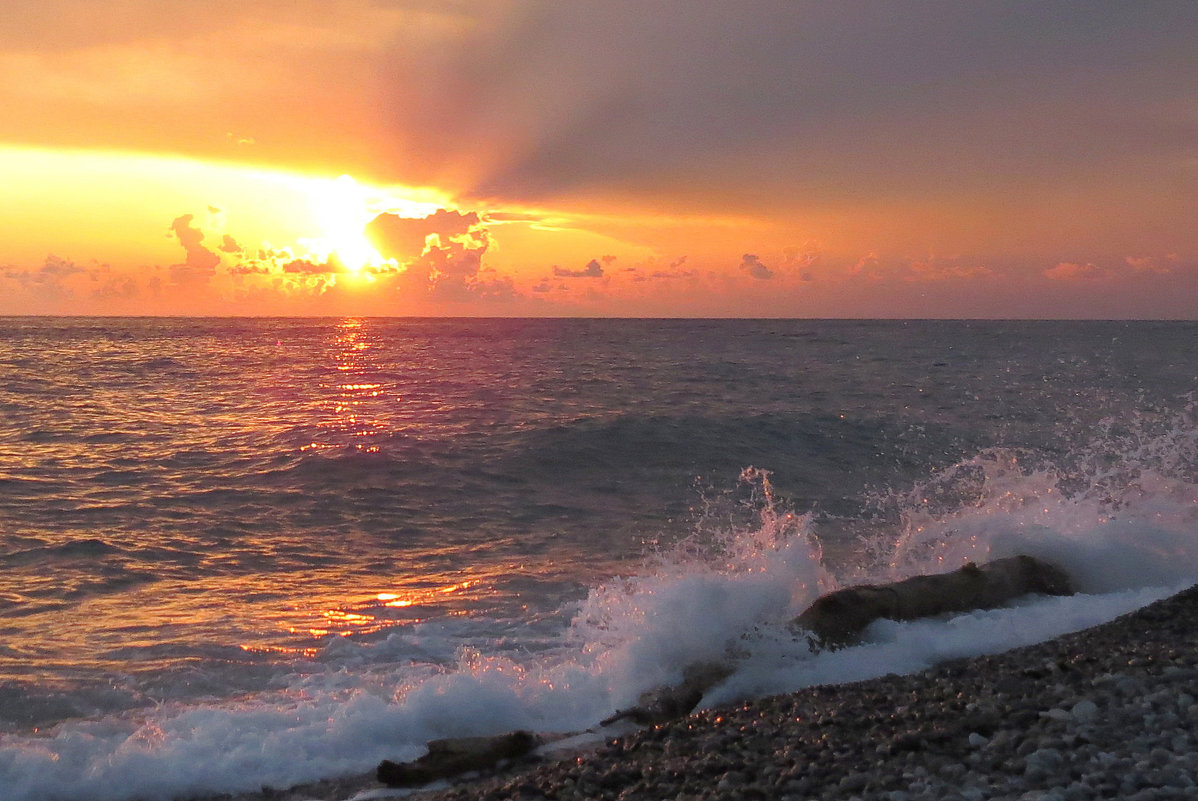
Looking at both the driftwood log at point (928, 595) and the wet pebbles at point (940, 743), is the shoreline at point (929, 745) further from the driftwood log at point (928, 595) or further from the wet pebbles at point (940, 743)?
the driftwood log at point (928, 595)

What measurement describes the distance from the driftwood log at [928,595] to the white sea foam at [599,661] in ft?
0.64

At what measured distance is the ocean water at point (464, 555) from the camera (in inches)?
269

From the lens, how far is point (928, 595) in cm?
830

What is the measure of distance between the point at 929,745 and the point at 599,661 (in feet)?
10.7

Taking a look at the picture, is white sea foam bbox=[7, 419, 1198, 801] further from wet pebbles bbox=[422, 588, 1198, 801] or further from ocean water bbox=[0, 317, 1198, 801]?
wet pebbles bbox=[422, 588, 1198, 801]

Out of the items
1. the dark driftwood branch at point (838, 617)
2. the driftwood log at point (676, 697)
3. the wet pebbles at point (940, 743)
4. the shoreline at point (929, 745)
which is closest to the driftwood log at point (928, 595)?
the dark driftwood branch at point (838, 617)

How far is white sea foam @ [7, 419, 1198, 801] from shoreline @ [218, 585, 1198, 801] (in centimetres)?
57

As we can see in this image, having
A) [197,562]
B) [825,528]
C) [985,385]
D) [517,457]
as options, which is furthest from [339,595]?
[985,385]

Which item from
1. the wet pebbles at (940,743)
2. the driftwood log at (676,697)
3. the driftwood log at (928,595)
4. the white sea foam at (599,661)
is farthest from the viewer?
the driftwood log at (928,595)

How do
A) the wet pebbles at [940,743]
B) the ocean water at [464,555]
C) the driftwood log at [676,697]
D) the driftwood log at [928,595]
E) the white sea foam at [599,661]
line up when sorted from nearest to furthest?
the wet pebbles at [940,743], the white sea foam at [599,661], the driftwood log at [676,697], the ocean water at [464,555], the driftwood log at [928,595]

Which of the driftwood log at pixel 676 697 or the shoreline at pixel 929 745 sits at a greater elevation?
the shoreline at pixel 929 745

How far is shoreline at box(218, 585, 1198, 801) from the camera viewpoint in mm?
4332

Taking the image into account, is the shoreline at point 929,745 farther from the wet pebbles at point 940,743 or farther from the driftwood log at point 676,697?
the driftwood log at point 676,697

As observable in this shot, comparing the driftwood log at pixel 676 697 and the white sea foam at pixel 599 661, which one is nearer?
the white sea foam at pixel 599 661
